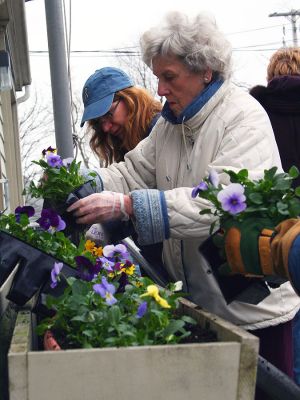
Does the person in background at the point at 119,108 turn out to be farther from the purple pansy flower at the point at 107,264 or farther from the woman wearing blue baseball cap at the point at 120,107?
the purple pansy flower at the point at 107,264

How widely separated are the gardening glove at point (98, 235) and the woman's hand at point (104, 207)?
42cm

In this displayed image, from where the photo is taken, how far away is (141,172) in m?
2.52

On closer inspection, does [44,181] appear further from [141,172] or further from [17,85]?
[17,85]

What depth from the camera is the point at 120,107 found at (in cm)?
298

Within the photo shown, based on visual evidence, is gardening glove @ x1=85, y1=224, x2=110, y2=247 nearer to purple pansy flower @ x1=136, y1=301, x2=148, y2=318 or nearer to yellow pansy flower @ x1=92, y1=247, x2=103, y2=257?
yellow pansy flower @ x1=92, y1=247, x2=103, y2=257

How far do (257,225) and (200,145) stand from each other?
68 centimetres

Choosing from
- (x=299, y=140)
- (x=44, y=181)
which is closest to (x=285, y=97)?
(x=299, y=140)

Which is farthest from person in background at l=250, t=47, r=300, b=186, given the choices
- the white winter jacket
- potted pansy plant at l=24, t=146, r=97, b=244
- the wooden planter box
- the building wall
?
the building wall

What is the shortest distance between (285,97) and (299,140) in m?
0.21

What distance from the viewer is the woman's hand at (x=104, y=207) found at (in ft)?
6.49

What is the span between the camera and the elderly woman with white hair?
1992mm

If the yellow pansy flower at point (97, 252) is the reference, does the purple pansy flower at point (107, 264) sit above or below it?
above

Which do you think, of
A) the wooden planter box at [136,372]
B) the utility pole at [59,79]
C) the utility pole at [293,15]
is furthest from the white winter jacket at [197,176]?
the utility pole at [293,15]

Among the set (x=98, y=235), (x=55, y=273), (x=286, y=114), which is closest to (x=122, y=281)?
(x=55, y=273)
